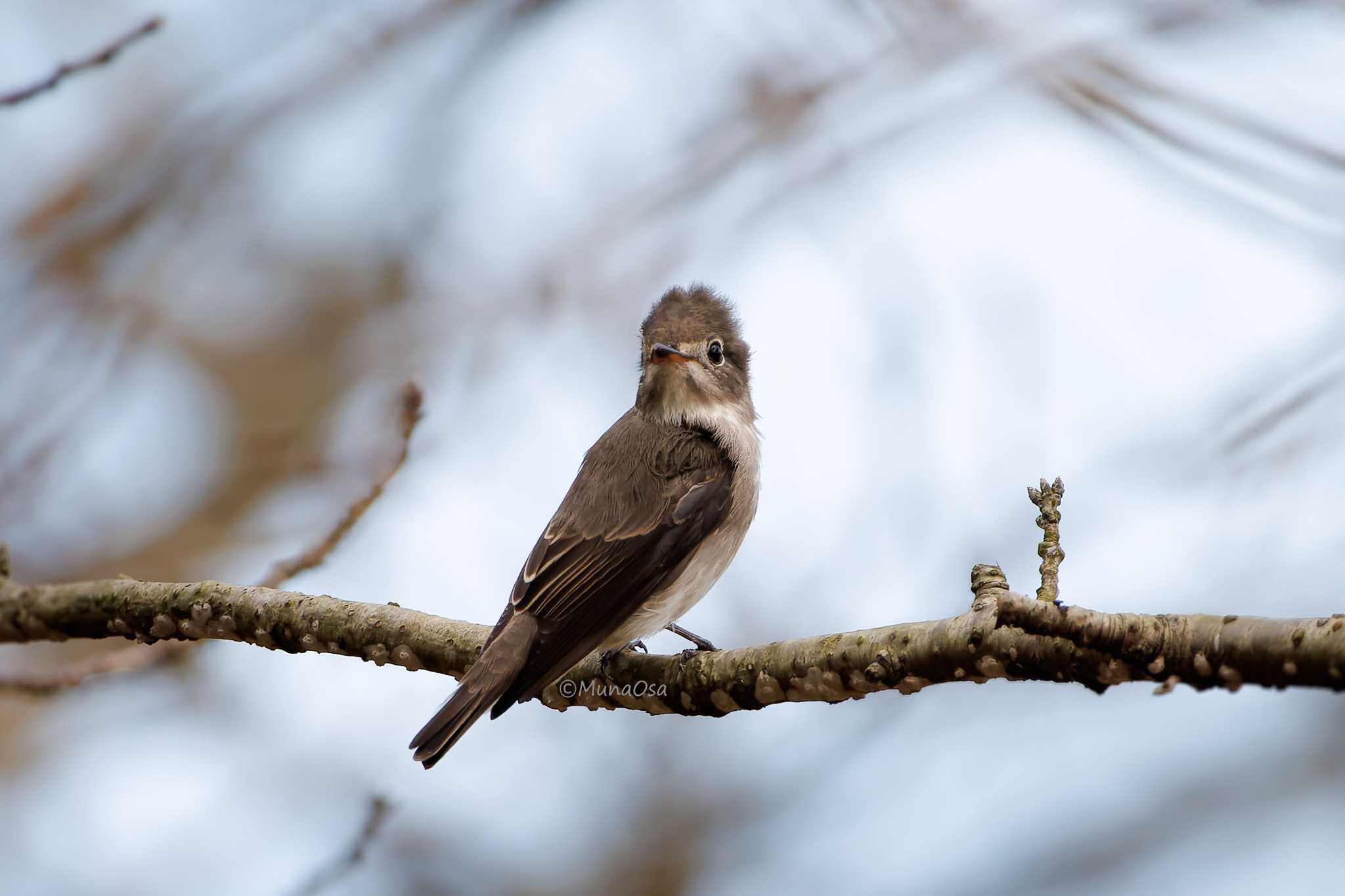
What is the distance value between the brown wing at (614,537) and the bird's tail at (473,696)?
0.15ft

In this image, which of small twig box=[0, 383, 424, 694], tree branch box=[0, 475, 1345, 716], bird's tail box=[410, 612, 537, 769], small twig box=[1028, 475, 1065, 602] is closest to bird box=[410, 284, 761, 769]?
bird's tail box=[410, 612, 537, 769]

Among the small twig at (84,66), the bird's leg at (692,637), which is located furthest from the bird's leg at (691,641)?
the small twig at (84,66)

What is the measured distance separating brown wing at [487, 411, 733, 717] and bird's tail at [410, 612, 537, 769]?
1.8 inches

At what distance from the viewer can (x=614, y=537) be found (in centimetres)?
431

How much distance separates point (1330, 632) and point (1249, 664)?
154 millimetres

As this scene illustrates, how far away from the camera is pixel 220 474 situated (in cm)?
618

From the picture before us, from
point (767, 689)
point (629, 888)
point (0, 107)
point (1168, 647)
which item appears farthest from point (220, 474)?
point (1168, 647)

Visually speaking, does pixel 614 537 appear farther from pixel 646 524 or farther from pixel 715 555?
pixel 715 555

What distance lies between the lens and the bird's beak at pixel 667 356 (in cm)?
473

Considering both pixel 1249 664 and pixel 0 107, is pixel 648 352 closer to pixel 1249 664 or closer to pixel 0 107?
pixel 0 107

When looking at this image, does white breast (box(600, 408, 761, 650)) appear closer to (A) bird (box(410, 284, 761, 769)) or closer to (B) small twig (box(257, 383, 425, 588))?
(A) bird (box(410, 284, 761, 769))

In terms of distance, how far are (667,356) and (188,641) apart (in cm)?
195

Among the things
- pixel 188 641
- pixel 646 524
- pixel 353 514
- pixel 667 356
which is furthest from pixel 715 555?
pixel 188 641

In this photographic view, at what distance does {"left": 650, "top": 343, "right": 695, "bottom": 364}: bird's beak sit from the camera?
4.73 meters
